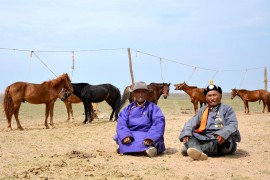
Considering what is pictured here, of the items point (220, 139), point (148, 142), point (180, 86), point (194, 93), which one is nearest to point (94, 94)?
point (180, 86)

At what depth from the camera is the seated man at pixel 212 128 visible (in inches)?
251

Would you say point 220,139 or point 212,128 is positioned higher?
point 212,128

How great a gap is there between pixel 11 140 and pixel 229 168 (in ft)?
20.1

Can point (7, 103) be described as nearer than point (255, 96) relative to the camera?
Yes

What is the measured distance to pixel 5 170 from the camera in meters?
5.66

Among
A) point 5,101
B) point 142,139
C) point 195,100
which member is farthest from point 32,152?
A: point 195,100

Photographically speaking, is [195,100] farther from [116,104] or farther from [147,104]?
[147,104]

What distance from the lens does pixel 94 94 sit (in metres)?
16.0

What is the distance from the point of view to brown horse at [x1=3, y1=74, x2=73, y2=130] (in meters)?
12.7

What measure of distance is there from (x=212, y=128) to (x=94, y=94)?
10.0 metres

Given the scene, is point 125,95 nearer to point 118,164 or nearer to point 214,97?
point 214,97

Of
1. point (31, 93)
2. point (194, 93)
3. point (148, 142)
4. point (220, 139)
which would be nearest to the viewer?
point (220, 139)

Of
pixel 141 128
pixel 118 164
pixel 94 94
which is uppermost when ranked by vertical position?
pixel 94 94

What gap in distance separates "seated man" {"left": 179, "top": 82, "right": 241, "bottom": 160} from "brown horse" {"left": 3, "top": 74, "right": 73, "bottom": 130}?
25.8ft
